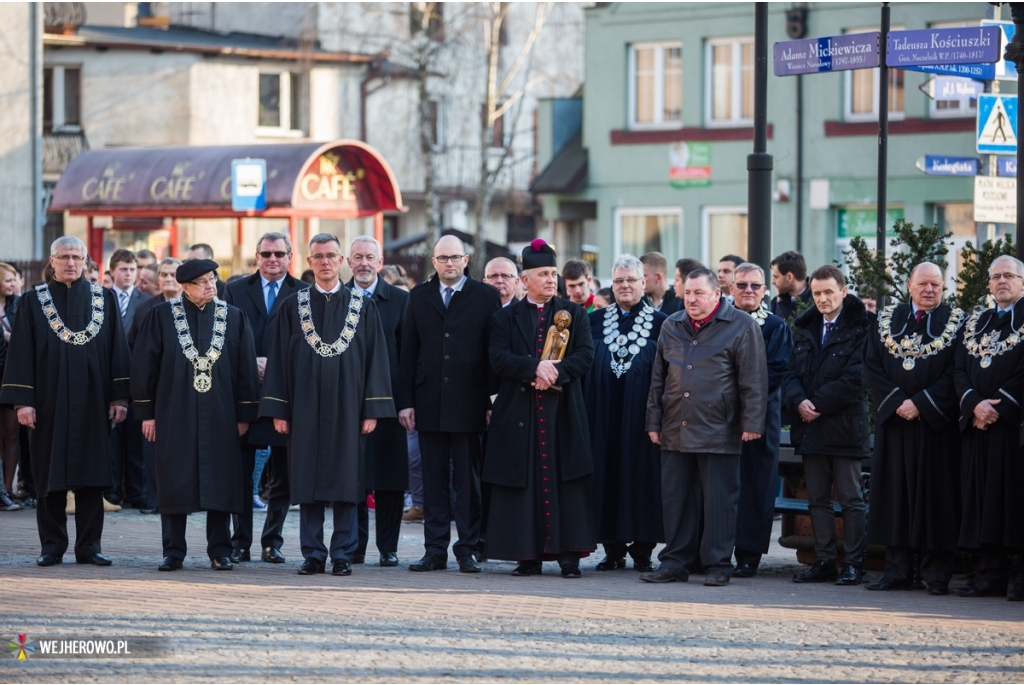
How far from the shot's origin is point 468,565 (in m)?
10.7

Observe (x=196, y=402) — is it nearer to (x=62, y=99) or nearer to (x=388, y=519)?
(x=388, y=519)

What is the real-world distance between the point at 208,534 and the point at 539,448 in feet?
7.57

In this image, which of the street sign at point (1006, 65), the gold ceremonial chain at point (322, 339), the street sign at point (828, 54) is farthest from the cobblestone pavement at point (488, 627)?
the street sign at point (1006, 65)

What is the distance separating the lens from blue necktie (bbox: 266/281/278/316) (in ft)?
40.0

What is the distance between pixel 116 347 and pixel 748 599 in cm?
471

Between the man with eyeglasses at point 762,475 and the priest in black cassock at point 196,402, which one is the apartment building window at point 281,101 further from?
the man with eyeglasses at point 762,475

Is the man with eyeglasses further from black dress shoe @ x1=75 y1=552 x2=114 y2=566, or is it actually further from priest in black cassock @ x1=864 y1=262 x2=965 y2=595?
black dress shoe @ x1=75 y1=552 x2=114 y2=566

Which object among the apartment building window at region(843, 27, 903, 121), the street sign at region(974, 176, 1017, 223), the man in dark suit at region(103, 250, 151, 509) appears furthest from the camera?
the apartment building window at region(843, 27, 903, 121)

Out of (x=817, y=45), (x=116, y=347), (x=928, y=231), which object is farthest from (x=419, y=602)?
(x=817, y=45)

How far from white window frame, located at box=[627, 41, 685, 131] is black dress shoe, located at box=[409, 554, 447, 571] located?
23014mm

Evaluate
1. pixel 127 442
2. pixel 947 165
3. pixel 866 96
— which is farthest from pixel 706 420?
pixel 866 96

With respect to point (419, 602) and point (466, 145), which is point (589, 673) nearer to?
point (419, 602)

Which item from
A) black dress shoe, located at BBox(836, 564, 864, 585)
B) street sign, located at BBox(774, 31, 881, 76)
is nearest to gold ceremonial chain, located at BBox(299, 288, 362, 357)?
black dress shoe, located at BBox(836, 564, 864, 585)

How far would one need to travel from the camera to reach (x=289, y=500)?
36.8 ft
